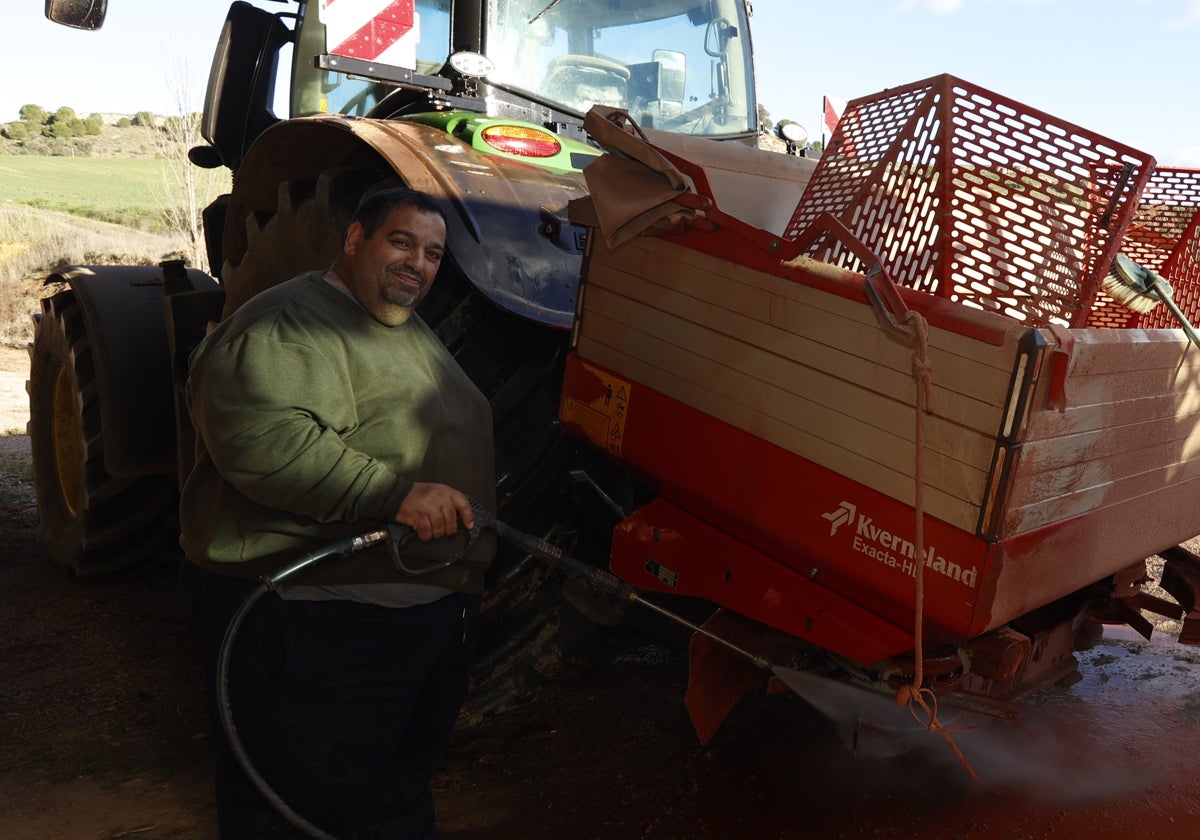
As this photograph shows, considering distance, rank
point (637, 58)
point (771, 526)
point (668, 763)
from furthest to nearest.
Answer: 1. point (637, 58)
2. point (668, 763)
3. point (771, 526)

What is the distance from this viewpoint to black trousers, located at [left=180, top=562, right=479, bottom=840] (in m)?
2.07

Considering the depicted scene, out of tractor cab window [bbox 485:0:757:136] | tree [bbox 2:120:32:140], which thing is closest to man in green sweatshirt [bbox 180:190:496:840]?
tractor cab window [bbox 485:0:757:136]

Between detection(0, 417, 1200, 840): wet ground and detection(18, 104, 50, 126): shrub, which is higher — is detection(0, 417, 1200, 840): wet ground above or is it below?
above

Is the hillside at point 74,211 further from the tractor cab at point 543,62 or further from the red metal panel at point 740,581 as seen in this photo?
the red metal panel at point 740,581

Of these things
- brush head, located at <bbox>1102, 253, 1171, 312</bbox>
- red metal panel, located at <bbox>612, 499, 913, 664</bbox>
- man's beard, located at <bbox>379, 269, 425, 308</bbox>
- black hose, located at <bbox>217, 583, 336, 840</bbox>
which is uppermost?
brush head, located at <bbox>1102, 253, 1171, 312</bbox>

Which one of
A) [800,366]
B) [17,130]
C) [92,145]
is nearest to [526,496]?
[800,366]

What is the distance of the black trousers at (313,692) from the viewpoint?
2070 millimetres

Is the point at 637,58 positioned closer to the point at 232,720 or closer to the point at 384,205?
the point at 384,205

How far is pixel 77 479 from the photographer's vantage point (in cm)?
444

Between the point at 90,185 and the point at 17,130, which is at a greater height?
the point at 17,130

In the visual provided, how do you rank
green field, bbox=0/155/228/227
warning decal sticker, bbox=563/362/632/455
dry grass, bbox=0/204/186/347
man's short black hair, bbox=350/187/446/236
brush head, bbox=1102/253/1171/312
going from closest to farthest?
brush head, bbox=1102/253/1171/312 → man's short black hair, bbox=350/187/446/236 → warning decal sticker, bbox=563/362/632/455 → dry grass, bbox=0/204/186/347 → green field, bbox=0/155/228/227

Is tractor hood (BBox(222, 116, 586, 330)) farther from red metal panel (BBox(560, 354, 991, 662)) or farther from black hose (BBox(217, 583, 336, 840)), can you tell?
black hose (BBox(217, 583, 336, 840))

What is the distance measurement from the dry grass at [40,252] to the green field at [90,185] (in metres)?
4.64

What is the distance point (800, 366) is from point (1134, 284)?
69cm
